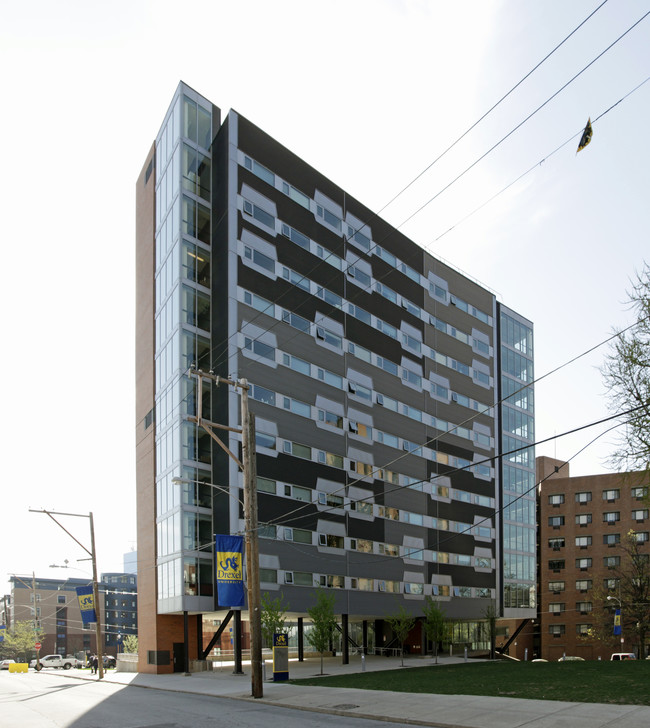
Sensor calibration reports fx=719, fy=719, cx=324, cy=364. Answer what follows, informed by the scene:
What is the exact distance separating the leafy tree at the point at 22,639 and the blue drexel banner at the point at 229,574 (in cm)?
9040

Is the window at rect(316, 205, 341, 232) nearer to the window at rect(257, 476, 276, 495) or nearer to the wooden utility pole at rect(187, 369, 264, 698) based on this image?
the window at rect(257, 476, 276, 495)

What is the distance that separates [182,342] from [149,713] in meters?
29.7

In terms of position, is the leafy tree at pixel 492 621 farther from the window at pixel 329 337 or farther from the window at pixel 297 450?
the window at pixel 329 337

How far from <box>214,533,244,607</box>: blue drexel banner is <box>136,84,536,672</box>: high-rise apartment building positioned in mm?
9063

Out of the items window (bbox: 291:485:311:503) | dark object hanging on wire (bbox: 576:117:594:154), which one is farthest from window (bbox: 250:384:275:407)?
dark object hanging on wire (bbox: 576:117:594:154)

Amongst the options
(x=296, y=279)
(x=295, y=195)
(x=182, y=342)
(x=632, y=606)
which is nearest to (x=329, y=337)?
(x=296, y=279)

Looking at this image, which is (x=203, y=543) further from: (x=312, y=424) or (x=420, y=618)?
(x=420, y=618)

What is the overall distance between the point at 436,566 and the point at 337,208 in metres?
32.4

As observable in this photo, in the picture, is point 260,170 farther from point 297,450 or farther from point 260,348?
point 297,450

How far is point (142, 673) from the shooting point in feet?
158

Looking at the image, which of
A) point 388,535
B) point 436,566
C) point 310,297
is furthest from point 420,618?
point 310,297

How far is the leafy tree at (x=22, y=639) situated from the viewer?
371 feet

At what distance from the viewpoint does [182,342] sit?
4850 cm

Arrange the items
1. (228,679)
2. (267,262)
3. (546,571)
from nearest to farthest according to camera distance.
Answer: (228,679) < (267,262) < (546,571)
